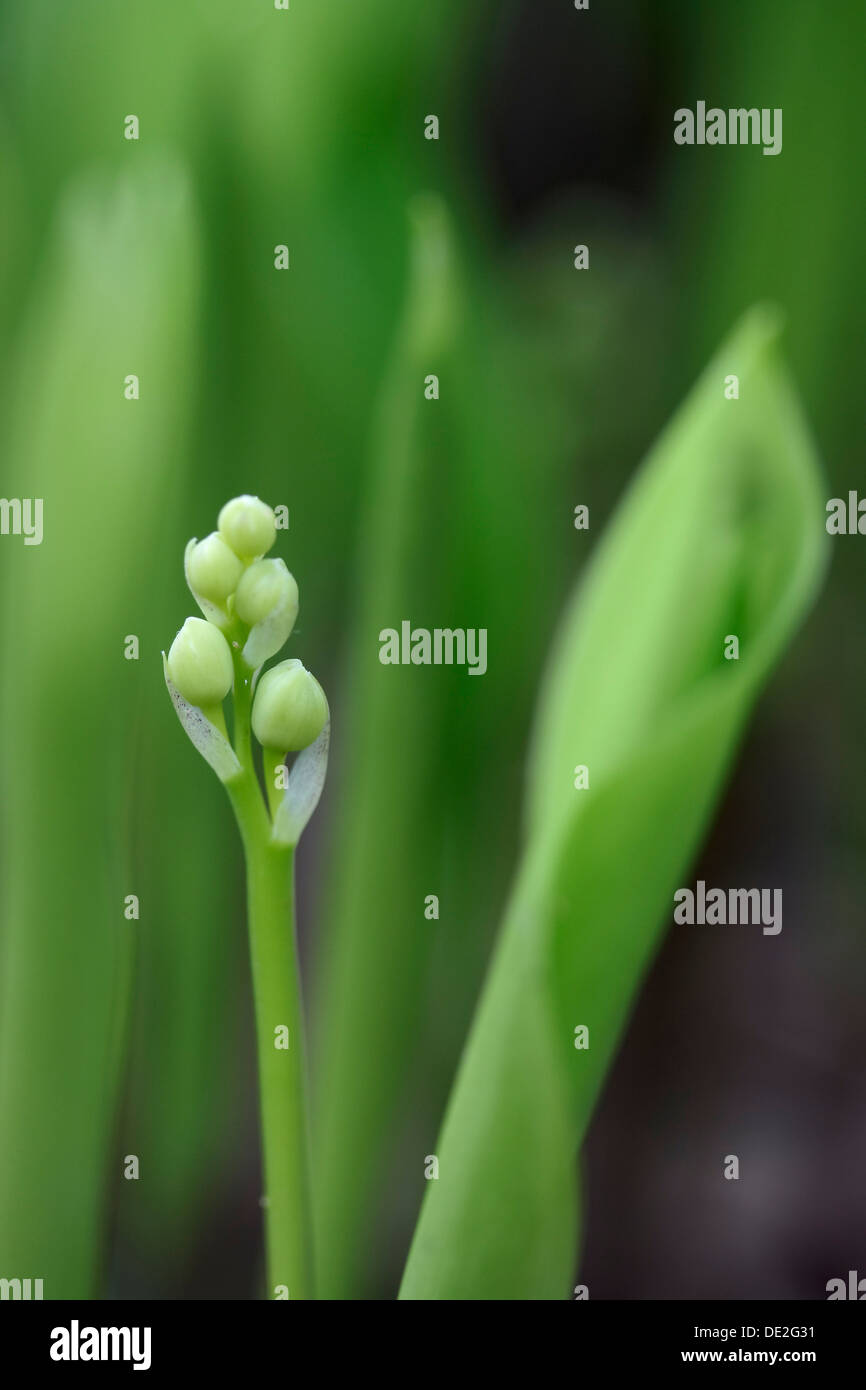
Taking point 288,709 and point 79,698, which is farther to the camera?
point 79,698

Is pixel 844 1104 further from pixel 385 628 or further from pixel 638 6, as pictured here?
pixel 638 6

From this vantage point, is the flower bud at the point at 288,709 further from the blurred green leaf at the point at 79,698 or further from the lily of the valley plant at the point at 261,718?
the blurred green leaf at the point at 79,698

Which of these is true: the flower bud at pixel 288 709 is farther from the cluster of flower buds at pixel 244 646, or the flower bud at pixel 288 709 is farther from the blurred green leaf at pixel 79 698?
the blurred green leaf at pixel 79 698

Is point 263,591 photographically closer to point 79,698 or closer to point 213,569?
point 213,569

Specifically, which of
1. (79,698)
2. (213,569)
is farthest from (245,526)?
(79,698)

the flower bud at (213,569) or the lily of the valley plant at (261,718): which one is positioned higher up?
the flower bud at (213,569)

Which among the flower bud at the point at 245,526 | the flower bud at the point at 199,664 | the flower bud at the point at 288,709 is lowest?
the flower bud at the point at 288,709

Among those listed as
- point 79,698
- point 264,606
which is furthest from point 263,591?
point 79,698

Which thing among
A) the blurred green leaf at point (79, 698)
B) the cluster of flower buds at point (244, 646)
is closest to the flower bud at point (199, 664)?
the cluster of flower buds at point (244, 646)
